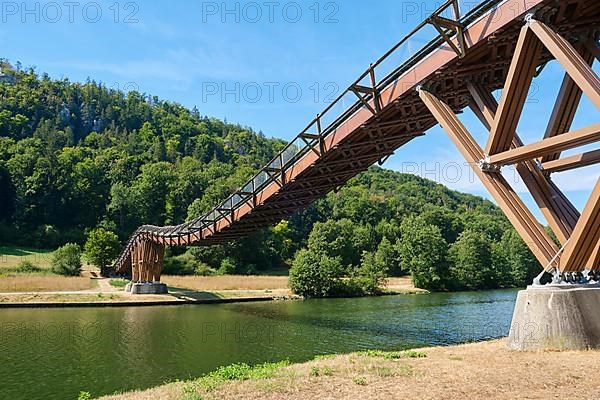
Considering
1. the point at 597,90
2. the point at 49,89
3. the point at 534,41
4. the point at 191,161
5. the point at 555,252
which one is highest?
the point at 49,89

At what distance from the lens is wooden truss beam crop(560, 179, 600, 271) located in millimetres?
10242

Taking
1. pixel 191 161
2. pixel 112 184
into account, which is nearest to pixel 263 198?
→ pixel 112 184

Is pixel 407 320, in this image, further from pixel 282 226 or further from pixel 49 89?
pixel 49 89

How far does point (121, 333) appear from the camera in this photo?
2398 centimetres

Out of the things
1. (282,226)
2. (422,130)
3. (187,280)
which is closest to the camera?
(422,130)

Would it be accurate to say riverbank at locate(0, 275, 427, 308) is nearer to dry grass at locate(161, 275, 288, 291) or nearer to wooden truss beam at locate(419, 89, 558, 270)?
dry grass at locate(161, 275, 288, 291)

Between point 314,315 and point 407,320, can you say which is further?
point 314,315

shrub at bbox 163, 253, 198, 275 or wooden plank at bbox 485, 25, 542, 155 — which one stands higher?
wooden plank at bbox 485, 25, 542, 155

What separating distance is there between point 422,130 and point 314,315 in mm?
18365

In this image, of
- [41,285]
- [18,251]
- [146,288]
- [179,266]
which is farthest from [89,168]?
[146,288]

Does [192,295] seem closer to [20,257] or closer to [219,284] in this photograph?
[219,284]

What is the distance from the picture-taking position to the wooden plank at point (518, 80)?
12125mm

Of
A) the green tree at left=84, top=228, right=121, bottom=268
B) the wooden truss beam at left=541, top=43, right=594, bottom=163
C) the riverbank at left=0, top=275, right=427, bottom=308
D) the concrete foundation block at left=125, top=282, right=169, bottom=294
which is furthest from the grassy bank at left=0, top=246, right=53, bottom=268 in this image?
the wooden truss beam at left=541, top=43, right=594, bottom=163

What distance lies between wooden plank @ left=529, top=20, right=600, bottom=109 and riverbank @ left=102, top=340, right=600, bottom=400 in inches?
217
